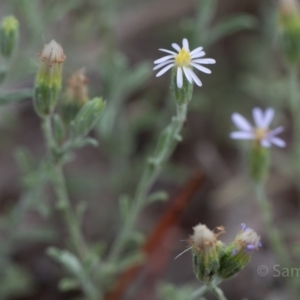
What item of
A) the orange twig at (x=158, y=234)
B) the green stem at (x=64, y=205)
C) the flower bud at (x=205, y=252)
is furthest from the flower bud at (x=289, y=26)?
the flower bud at (x=205, y=252)

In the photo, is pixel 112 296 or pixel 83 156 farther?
pixel 83 156

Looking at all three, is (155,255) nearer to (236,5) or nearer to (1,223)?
(1,223)

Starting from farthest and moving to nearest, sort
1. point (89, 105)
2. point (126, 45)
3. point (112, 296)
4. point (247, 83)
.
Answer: point (126, 45), point (247, 83), point (112, 296), point (89, 105)

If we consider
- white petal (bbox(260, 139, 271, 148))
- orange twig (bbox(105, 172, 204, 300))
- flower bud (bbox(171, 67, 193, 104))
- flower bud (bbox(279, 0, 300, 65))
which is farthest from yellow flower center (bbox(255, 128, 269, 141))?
flower bud (bbox(171, 67, 193, 104))

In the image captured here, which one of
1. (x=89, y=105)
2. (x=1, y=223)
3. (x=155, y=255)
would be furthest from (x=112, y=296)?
(x=89, y=105)

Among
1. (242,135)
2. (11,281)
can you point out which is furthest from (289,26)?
(11,281)

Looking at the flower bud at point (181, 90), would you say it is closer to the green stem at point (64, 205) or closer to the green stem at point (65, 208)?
the green stem at point (64, 205)
